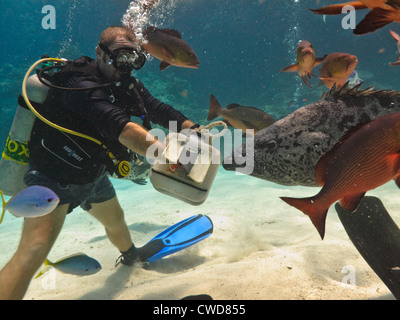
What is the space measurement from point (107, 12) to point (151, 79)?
36.5 feet

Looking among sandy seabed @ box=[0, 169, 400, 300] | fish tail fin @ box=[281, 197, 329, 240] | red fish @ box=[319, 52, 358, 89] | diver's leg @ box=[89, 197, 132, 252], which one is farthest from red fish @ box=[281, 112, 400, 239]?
diver's leg @ box=[89, 197, 132, 252]

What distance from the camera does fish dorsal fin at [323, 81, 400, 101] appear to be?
7.13 ft

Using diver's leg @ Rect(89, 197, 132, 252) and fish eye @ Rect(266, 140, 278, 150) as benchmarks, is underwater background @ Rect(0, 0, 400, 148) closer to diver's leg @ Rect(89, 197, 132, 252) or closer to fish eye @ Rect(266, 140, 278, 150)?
diver's leg @ Rect(89, 197, 132, 252)

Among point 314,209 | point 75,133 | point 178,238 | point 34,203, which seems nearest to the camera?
point 314,209

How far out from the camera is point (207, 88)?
2414 centimetres

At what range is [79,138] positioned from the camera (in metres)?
2.72

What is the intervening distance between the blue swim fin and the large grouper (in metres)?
1.88

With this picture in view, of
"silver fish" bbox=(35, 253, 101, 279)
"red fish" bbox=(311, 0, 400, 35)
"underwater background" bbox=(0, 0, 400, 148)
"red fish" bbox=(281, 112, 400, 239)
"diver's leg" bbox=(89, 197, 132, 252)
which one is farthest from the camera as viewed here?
"underwater background" bbox=(0, 0, 400, 148)

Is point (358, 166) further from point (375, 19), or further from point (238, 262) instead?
point (238, 262)

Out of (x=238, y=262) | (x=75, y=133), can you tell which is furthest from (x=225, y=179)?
(x=75, y=133)

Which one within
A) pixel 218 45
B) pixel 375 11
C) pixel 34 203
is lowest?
pixel 34 203

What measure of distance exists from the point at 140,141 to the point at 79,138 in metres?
1.01
